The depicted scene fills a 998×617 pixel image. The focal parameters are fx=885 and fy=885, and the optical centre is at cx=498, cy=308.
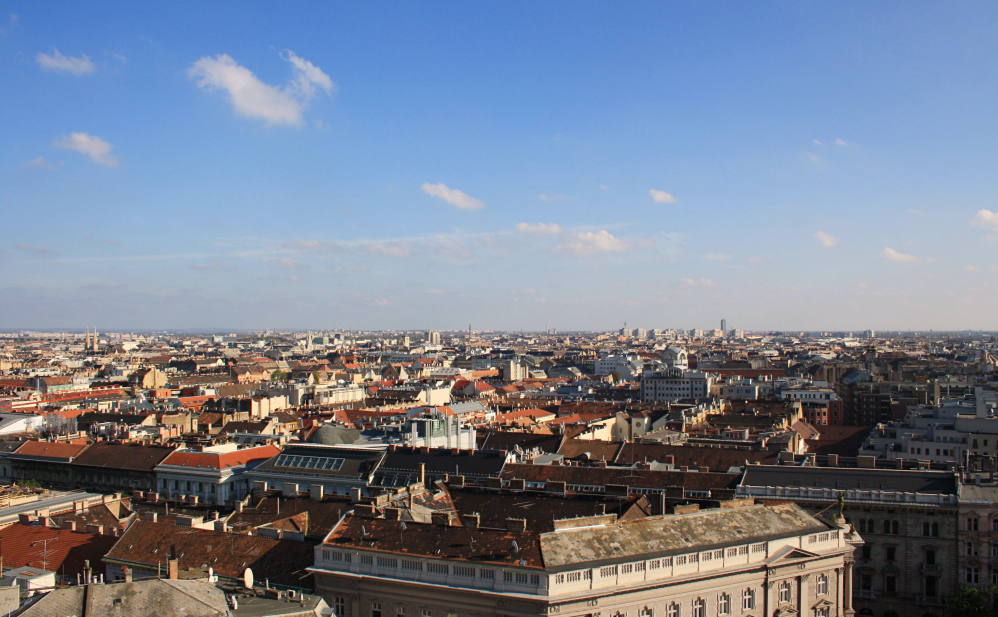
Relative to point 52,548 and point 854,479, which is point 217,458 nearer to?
point 52,548

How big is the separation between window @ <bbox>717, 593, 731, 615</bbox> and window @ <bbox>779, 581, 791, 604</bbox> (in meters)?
3.28

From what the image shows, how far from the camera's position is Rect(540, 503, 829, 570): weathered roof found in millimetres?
32000

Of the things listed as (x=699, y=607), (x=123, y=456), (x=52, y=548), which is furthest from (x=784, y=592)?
(x=123, y=456)

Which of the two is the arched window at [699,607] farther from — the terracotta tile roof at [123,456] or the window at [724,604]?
the terracotta tile roof at [123,456]

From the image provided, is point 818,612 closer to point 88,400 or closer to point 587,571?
point 587,571

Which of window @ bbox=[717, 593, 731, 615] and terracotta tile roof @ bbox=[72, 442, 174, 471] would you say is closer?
window @ bbox=[717, 593, 731, 615]

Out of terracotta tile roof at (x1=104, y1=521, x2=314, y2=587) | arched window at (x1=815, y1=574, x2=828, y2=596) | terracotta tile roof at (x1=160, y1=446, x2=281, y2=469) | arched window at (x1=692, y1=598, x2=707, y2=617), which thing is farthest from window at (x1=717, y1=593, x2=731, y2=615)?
terracotta tile roof at (x1=160, y1=446, x2=281, y2=469)

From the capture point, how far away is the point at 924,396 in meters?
138

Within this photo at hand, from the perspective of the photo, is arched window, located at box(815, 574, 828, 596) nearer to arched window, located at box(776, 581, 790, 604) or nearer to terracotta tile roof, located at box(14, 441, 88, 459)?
arched window, located at box(776, 581, 790, 604)

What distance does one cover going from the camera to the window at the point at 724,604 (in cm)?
3423

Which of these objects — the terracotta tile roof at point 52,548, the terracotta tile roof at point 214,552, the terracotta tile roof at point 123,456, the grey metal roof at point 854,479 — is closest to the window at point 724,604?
the terracotta tile roof at point 214,552

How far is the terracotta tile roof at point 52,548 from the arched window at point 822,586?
32645 mm

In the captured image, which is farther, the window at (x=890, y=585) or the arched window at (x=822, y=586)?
the window at (x=890, y=585)

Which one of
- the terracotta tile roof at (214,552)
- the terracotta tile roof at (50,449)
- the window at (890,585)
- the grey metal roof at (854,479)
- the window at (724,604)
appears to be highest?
the grey metal roof at (854,479)
